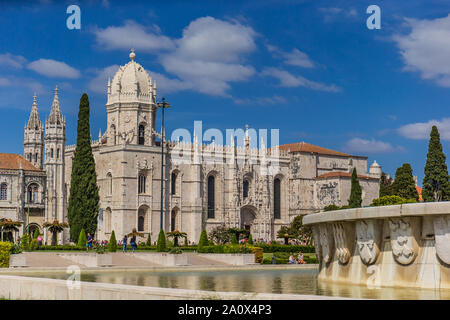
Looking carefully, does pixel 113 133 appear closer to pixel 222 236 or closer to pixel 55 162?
pixel 55 162

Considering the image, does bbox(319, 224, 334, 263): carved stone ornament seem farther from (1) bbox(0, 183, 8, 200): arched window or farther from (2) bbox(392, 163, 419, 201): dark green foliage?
(1) bbox(0, 183, 8, 200): arched window

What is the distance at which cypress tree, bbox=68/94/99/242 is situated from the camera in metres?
53.8

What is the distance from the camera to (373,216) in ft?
45.1

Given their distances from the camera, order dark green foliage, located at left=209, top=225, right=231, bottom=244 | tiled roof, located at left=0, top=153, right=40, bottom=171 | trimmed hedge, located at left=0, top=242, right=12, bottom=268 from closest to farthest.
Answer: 1. trimmed hedge, located at left=0, top=242, right=12, bottom=268
2. dark green foliage, located at left=209, top=225, right=231, bottom=244
3. tiled roof, located at left=0, top=153, right=40, bottom=171

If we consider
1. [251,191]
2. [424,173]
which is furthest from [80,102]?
[424,173]

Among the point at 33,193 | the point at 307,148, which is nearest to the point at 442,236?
the point at 33,193

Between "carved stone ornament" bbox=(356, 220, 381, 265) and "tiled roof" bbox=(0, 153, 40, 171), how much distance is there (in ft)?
203

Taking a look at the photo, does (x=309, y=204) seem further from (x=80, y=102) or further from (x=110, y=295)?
(x=110, y=295)

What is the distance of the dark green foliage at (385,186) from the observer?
73.1 meters

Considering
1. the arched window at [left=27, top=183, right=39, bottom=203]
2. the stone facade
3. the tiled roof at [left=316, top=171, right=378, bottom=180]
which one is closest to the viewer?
the stone facade

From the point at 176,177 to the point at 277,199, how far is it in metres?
14.1

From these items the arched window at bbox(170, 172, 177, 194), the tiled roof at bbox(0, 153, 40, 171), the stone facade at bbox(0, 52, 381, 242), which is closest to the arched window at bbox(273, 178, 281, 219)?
the stone facade at bbox(0, 52, 381, 242)
